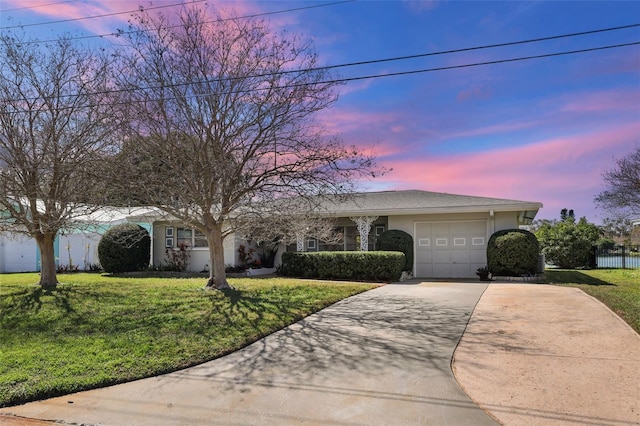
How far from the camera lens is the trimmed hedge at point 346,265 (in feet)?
51.3

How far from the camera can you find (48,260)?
13.2 metres

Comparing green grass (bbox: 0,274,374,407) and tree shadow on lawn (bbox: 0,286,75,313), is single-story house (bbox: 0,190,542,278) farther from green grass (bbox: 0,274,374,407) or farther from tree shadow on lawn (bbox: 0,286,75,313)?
green grass (bbox: 0,274,374,407)

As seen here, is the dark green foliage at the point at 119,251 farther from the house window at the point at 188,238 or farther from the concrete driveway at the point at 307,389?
the concrete driveway at the point at 307,389

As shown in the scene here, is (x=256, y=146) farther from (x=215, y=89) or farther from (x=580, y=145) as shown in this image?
(x=580, y=145)

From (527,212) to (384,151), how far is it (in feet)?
28.2

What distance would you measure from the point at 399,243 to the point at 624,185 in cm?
1340

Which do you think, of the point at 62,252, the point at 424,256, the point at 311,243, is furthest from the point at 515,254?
the point at 62,252

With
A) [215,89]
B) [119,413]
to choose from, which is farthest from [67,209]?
[119,413]

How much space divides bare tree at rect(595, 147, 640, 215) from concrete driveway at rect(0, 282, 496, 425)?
19.4 meters

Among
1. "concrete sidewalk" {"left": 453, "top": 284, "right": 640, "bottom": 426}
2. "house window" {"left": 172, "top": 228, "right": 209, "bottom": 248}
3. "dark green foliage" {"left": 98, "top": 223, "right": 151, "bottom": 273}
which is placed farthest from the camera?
"house window" {"left": 172, "top": 228, "right": 209, "bottom": 248}

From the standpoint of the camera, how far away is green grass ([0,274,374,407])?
5.54m

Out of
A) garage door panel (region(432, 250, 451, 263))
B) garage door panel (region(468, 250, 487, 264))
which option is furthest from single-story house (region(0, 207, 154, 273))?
garage door panel (region(468, 250, 487, 264))

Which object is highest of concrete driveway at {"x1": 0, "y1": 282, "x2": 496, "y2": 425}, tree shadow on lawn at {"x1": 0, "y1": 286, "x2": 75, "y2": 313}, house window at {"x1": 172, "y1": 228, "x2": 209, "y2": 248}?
house window at {"x1": 172, "y1": 228, "x2": 209, "y2": 248}

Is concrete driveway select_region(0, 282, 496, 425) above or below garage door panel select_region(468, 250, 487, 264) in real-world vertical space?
below
